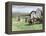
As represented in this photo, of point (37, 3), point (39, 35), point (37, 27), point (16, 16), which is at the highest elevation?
Result: point (37, 3)

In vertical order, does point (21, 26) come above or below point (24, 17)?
below

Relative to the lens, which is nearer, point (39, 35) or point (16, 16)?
point (16, 16)

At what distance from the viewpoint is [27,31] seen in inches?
55.2

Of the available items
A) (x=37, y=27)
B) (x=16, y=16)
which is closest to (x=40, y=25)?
(x=37, y=27)

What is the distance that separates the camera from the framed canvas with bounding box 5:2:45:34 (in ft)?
4.37

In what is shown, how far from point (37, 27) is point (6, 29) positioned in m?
0.40

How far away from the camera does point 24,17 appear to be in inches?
54.9

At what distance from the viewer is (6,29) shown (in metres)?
1.35

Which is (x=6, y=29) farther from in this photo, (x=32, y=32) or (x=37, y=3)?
(x=37, y=3)

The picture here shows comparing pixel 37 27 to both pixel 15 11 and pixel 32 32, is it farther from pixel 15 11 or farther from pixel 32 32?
pixel 15 11

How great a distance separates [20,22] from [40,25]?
279 mm

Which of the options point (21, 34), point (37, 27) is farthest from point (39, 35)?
point (21, 34)

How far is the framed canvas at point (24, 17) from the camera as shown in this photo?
4.37 ft

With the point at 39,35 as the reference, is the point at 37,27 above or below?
above
